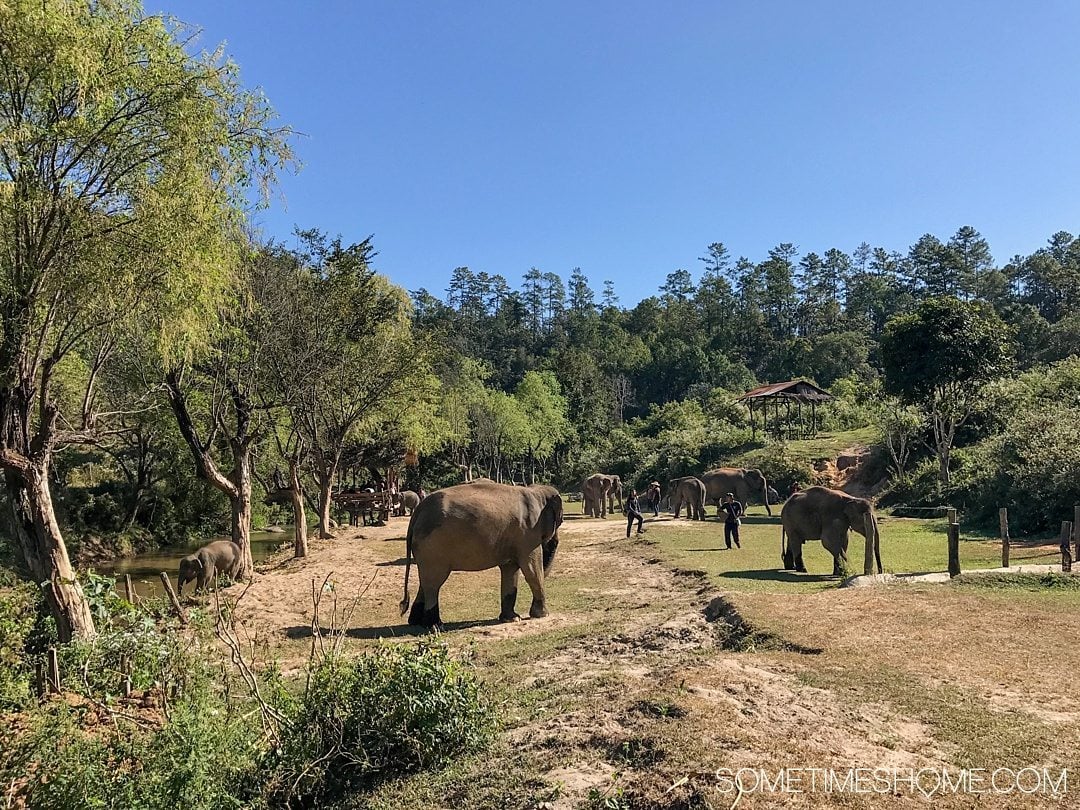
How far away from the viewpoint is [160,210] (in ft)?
31.3

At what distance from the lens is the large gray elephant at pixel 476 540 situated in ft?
42.3

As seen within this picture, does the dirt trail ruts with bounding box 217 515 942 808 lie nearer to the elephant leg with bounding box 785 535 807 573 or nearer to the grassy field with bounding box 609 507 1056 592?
the grassy field with bounding box 609 507 1056 592

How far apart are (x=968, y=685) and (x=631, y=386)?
88.3m

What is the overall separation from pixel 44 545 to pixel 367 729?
590cm

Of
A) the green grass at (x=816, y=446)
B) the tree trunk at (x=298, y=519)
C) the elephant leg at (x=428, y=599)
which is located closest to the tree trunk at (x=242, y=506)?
the tree trunk at (x=298, y=519)

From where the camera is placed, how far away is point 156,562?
89.5 feet

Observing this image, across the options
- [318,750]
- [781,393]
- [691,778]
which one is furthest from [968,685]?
[781,393]

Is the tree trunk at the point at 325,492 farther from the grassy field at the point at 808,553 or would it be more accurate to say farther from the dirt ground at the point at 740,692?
the dirt ground at the point at 740,692

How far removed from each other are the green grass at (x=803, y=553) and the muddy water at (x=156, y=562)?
46.4 feet

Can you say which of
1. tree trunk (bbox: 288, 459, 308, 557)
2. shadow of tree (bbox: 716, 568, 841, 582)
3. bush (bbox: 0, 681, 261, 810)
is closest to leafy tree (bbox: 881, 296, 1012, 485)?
shadow of tree (bbox: 716, 568, 841, 582)

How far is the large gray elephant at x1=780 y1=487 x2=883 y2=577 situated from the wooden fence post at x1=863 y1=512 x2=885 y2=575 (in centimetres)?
9

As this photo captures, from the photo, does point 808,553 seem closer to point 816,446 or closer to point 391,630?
point 391,630

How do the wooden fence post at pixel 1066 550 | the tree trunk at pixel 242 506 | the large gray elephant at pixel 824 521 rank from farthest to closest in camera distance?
the tree trunk at pixel 242 506 → the large gray elephant at pixel 824 521 → the wooden fence post at pixel 1066 550

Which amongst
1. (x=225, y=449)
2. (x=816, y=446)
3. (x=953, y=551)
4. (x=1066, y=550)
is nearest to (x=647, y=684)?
(x=953, y=551)
